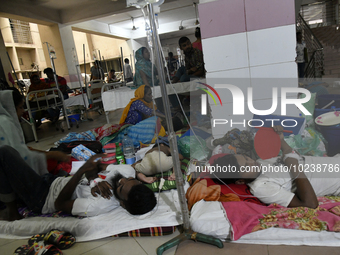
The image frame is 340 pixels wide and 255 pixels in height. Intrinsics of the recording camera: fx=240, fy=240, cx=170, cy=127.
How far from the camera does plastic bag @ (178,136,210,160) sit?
7.75 feet

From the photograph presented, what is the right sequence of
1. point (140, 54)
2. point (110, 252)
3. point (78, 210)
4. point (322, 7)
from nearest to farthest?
point (110, 252) < point (78, 210) < point (140, 54) < point (322, 7)

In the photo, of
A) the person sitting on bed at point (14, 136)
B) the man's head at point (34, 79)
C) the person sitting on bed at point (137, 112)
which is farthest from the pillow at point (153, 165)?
the man's head at point (34, 79)

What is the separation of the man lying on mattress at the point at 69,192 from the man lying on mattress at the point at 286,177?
24.3 inches

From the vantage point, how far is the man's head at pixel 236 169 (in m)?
1.69

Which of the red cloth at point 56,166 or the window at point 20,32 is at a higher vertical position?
the window at point 20,32

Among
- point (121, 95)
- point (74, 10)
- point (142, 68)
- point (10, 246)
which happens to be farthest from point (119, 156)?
point (74, 10)

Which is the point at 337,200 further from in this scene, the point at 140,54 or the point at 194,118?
the point at 140,54

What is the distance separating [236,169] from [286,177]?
33 centimetres

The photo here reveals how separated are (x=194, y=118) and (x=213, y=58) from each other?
1.21 metres

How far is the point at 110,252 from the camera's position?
1496mm

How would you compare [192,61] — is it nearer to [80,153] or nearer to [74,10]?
[80,153]

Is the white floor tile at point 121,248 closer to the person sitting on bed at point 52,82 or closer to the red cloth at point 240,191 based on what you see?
the red cloth at point 240,191

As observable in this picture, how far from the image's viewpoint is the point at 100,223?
166 cm

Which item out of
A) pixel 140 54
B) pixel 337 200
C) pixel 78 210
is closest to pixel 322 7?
pixel 140 54
